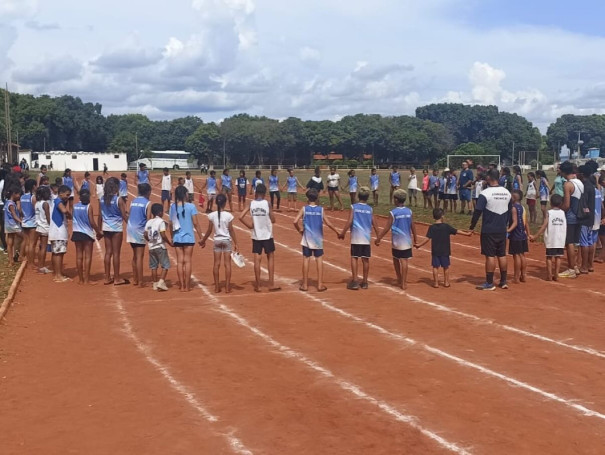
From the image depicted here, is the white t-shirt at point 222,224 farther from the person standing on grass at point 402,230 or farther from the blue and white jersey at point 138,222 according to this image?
the person standing on grass at point 402,230

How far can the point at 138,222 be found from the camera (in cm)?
1220

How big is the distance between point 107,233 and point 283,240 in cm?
715

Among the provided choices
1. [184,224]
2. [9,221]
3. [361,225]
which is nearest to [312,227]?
[361,225]

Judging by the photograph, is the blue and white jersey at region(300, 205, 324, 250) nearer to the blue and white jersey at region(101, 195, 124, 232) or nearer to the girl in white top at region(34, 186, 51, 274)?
the blue and white jersey at region(101, 195, 124, 232)

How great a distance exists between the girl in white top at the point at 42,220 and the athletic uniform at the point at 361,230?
5.99 metres

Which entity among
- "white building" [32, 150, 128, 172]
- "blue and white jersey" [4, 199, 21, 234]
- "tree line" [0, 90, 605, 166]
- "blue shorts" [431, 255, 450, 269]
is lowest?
"blue shorts" [431, 255, 450, 269]

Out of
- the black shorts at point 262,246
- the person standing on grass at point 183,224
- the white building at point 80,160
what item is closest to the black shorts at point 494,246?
the black shorts at point 262,246

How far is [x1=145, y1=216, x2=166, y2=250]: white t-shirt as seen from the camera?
11828 millimetres

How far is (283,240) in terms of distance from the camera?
19.0m

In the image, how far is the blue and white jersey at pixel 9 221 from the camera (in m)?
14.0

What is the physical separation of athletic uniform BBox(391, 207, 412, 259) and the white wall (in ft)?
262

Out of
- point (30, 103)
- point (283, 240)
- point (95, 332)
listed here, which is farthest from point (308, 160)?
point (95, 332)

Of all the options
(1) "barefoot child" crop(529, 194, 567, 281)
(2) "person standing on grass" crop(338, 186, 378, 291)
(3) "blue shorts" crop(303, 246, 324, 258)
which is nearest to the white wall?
(3) "blue shorts" crop(303, 246, 324, 258)

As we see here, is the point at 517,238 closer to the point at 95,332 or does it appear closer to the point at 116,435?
the point at 95,332
